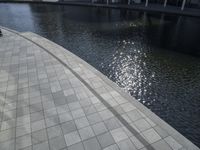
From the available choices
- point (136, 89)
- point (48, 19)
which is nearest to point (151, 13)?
point (48, 19)

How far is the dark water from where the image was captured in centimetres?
841

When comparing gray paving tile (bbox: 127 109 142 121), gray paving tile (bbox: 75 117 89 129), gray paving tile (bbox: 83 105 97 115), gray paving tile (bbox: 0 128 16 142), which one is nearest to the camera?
gray paving tile (bbox: 0 128 16 142)

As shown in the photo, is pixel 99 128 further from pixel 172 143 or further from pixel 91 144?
pixel 172 143

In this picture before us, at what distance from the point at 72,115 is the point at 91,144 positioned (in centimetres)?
155

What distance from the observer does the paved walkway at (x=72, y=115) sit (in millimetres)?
5586

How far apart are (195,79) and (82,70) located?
6.99 m

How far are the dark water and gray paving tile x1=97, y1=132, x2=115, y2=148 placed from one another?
121 inches

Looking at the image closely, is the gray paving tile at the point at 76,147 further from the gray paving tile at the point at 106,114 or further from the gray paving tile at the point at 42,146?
the gray paving tile at the point at 106,114

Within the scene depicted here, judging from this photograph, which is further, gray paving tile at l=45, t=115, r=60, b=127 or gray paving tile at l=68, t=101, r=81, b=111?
gray paving tile at l=68, t=101, r=81, b=111

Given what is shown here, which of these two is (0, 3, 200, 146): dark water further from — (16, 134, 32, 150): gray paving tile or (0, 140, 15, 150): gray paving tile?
(0, 140, 15, 150): gray paving tile

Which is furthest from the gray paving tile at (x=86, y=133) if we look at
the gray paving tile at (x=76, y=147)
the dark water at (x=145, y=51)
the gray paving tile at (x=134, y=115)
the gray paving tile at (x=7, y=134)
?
the dark water at (x=145, y=51)

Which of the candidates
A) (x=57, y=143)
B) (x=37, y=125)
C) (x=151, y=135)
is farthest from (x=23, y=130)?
(x=151, y=135)

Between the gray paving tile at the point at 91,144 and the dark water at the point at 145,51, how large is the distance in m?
3.57

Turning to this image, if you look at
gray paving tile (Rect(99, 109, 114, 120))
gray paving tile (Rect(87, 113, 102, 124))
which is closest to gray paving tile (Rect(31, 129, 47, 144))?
gray paving tile (Rect(87, 113, 102, 124))
